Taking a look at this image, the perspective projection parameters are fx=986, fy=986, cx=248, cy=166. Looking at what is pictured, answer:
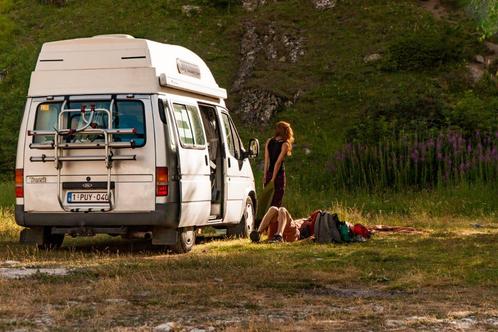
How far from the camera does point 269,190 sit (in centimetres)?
1546

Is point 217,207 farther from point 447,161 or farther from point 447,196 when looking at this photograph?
point 447,161

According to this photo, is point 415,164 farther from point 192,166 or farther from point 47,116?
point 47,116

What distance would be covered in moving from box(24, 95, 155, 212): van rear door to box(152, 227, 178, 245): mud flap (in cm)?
51

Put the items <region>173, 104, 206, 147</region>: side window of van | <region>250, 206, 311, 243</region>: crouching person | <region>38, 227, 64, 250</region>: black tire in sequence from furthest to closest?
1. <region>250, 206, 311, 243</region>: crouching person
2. <region>38, 227, 64, 250</region>: black tire
3. <region>173, 104, 206, 147</region>: side window of van

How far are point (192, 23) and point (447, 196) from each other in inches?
806

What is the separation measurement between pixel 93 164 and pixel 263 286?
415 cm

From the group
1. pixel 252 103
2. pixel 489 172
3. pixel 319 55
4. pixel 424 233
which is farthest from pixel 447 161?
pixel 319 55

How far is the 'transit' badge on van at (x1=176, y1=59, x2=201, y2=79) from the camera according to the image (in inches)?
552

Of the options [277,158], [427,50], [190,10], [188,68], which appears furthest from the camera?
[190,10]

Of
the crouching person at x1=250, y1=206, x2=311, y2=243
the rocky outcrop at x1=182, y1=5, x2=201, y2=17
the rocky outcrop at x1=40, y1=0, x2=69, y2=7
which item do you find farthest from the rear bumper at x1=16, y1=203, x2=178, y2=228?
the rocky outcrop at x1=40, y1=0, x2=69, y2=7

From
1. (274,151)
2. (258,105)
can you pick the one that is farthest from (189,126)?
(258,105)

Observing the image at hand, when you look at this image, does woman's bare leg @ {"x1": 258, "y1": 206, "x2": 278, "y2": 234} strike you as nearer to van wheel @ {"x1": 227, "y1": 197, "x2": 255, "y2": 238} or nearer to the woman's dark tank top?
the woman's dark tank top

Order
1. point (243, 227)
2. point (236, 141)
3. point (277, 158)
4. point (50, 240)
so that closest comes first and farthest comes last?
point (50, 240), point (277, 158), point (236, 141), point (243, 227)

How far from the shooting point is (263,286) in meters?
9.55
